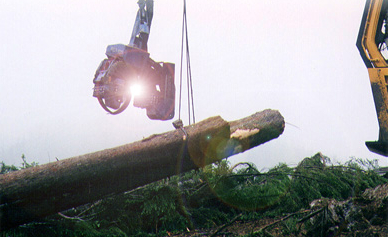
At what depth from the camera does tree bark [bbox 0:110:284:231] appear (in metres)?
2.63

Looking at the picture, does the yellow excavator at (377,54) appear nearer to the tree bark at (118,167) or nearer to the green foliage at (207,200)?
the green foliage at (207,200)

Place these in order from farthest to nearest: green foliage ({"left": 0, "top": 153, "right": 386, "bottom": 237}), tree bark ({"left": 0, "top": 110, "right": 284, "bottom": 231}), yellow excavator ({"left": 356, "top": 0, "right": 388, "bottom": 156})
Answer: yellow excavator ({"left": 356, "top": 0, "right": 388, "bottom": 156}) < green foliage ({"left": 0, "top": 153, "right": 386, "bottom": 237}) < tree bark ({"left": 0, "top": 110, "right": 284, "bottom": 231})

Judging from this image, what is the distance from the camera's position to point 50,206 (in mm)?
2789

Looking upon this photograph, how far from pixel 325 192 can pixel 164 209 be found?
2.10 metres

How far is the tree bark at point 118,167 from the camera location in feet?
8.64

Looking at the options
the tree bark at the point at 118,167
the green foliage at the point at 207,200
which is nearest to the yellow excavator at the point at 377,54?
the green foliage at the point at 207,200

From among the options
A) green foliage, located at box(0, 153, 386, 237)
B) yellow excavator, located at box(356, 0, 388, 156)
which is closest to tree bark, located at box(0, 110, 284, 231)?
green foliage, located at box(0, 153, 386, 237)

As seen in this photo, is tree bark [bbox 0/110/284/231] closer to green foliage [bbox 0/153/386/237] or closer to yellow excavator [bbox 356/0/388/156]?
green foliage [bbox 0/153/386/237]

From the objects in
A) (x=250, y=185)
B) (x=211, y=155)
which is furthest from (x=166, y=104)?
(x=211, y=155)

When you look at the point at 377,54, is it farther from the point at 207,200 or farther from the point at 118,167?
the point at 118,167

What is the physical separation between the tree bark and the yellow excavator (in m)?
2.14

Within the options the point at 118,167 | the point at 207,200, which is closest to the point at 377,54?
the point at 207,200

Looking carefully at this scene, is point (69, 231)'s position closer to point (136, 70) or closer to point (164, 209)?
point (164, 209)

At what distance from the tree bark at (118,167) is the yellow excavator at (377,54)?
2143mm
